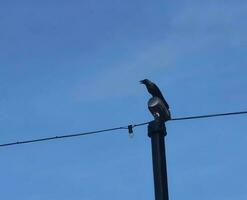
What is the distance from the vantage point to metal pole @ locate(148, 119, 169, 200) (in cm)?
467

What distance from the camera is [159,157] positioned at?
16.0 ft

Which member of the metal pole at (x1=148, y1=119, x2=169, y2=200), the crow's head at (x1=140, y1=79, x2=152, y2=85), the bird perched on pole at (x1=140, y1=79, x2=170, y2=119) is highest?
the crow's head at (x1=140, y1=79, x2=152, y2=85)

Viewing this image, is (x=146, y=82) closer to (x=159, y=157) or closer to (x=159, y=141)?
(x=159, y=141)

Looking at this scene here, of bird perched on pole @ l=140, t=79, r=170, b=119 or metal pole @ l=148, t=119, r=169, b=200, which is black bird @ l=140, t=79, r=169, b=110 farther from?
metal pole @ l=148, t=119, r=169, b=200

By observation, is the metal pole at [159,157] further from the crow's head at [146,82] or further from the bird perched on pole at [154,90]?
the crow's head at [146,82]

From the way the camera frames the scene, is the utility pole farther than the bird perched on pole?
No

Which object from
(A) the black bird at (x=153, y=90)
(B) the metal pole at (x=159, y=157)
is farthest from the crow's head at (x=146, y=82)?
(B) the metal pole at (x=159, y=157)

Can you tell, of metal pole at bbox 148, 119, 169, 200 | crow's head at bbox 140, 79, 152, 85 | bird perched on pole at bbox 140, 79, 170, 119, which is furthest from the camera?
crow's head at bbox 140, 79, 152, 85

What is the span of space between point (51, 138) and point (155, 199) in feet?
7.91

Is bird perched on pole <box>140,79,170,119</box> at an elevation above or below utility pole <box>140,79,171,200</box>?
above

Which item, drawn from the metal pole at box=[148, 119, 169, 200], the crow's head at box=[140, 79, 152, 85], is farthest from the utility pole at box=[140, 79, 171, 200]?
the crow's head at box=[140, 79, 152, 85]

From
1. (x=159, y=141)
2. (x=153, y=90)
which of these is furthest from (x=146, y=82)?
(x=159, y=141)

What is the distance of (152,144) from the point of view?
5047mm

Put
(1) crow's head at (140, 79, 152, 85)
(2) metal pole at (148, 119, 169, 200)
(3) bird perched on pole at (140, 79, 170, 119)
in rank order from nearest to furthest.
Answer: (2) metal pole at (148, 119, 169, 200) → (3) bird perched on pole at (140, 79, 170, 119) → (1) crow's head at (140, 79, 152, 85)
